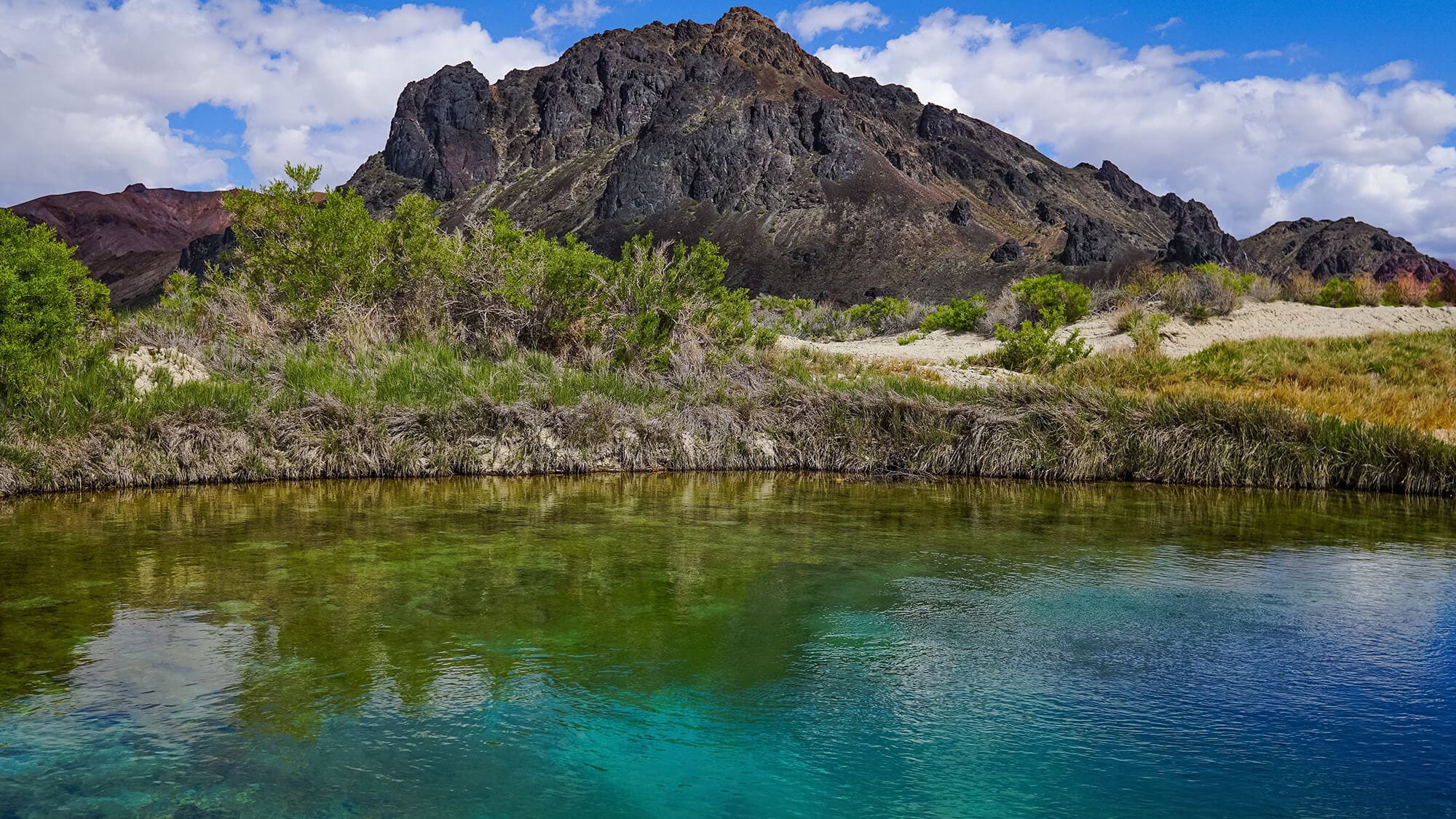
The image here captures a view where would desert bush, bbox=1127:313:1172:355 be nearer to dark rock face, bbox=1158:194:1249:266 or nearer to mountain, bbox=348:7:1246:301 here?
dark rock face, bbox=1158:194:1249:266

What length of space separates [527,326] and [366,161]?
11618 centimetres

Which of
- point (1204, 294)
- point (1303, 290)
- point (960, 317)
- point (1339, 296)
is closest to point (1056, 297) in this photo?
point (960, 317)

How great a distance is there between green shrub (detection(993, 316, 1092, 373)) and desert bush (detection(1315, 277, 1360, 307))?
24.5ft

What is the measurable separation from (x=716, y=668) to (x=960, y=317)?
60.9 feet

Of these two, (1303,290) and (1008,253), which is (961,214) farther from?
(1303,290)

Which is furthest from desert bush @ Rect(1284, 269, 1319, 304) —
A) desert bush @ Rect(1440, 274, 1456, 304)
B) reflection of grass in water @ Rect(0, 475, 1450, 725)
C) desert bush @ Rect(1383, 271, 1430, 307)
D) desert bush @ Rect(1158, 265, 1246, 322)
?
reflection of grass in water @ Rect(0, 475, 1450, 725)

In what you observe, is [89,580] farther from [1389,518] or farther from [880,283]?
[880,283]

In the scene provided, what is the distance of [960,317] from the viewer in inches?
874

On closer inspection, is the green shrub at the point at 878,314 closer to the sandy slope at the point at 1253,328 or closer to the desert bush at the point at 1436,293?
the sandy slope at the point at 1253,328

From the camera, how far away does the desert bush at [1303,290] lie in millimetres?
21375

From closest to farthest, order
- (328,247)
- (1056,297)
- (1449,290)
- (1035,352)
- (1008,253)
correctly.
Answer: (328,247), (1035,352), (1056,297), (1449,290), (1008,253)

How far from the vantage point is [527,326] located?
14.4 meters

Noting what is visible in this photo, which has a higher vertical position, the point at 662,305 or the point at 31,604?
the point at 662,305

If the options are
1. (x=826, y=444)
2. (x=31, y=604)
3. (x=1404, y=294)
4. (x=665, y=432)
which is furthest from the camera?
(x=1404, y=294)
